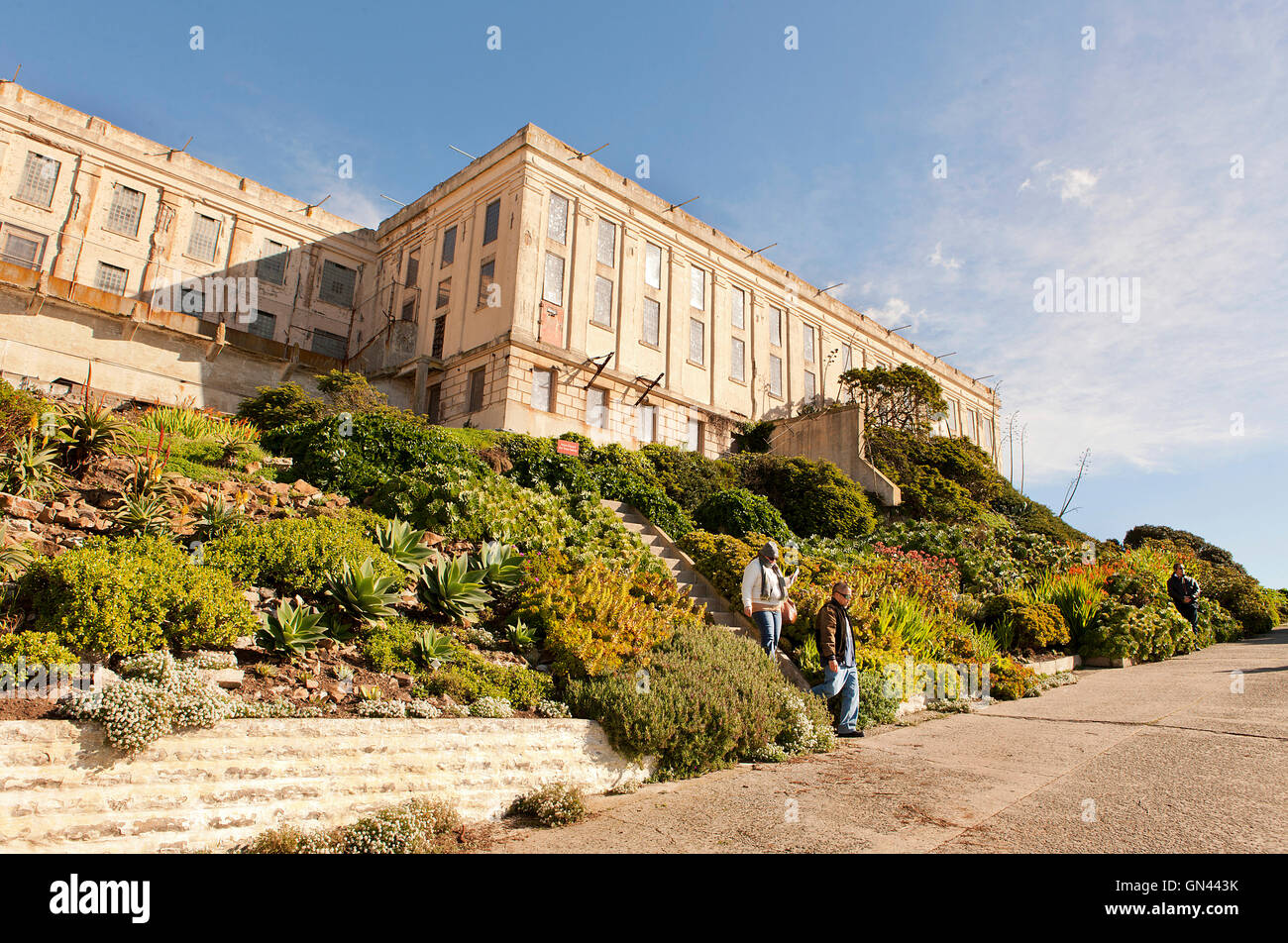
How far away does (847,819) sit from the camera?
182 inches

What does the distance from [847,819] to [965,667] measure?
5721 mm

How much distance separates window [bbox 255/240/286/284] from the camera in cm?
2975

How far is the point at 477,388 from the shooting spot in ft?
81.1

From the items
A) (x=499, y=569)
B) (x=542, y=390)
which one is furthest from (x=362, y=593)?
(x=542, y=390)

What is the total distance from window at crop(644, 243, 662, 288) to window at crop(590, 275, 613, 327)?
2047mm

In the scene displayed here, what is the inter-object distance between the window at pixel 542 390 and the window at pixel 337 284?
41.9 feet

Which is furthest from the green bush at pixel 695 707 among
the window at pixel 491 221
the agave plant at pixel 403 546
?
the window at pixel 491 221

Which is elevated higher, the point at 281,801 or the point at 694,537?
the point at 694,537

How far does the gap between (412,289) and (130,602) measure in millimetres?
26921

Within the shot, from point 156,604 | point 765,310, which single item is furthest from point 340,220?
point 156,604

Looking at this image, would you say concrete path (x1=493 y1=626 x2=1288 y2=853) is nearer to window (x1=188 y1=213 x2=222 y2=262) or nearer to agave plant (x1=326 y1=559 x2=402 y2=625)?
agave plant (x1=326 y1=559 x2=402 y2=625)

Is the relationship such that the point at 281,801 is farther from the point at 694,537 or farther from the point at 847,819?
the point at 694,537

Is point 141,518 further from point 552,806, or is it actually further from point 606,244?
point 606,244

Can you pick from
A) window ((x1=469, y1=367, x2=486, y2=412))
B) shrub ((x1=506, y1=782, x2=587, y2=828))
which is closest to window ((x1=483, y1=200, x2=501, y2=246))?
window ((x1=469, y1=367, x2=486, y2=412))
